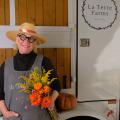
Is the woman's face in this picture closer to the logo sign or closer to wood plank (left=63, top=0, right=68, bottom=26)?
wood plank (left=63, top=0, right=68, bottom=26)

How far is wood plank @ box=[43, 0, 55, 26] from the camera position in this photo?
251 centimetres

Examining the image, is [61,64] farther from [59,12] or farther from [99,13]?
[99,13]

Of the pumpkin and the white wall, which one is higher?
the white wall

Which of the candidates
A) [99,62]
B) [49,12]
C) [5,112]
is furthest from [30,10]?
[5,112]

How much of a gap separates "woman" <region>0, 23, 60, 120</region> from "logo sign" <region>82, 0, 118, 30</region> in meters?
0.79

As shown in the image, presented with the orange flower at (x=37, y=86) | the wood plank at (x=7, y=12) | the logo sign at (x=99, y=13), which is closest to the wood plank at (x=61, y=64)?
the logo sign at (x=99, y=13)

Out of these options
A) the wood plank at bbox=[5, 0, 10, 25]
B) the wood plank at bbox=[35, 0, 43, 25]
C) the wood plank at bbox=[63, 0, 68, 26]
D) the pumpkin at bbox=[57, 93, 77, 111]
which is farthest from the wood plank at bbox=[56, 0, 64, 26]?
the pumpkin at bbox=[57, 93, 77, 111]

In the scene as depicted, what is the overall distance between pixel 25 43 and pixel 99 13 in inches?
39.7

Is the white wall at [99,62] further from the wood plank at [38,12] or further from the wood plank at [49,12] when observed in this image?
the wood plank at [38,12]

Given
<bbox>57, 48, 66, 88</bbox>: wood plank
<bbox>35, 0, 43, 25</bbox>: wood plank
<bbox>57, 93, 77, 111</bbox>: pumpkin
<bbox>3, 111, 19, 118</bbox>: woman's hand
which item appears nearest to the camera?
<bbox>3, 111, 19, 118</bbox>: woman's hand

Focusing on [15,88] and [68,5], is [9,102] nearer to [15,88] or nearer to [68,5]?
[15,88]

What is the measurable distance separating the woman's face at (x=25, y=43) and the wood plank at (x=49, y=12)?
571mm

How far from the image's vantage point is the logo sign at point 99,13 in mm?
2604

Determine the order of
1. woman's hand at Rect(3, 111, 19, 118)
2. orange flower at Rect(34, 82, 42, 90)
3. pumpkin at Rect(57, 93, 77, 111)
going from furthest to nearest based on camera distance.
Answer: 1. pumpkin at Rect(57, 93, 77, 111)
2. woman's hand at Rect(3, 111, 19, 118)
3. orange flower at Rect(34, 82, 42, 90)
